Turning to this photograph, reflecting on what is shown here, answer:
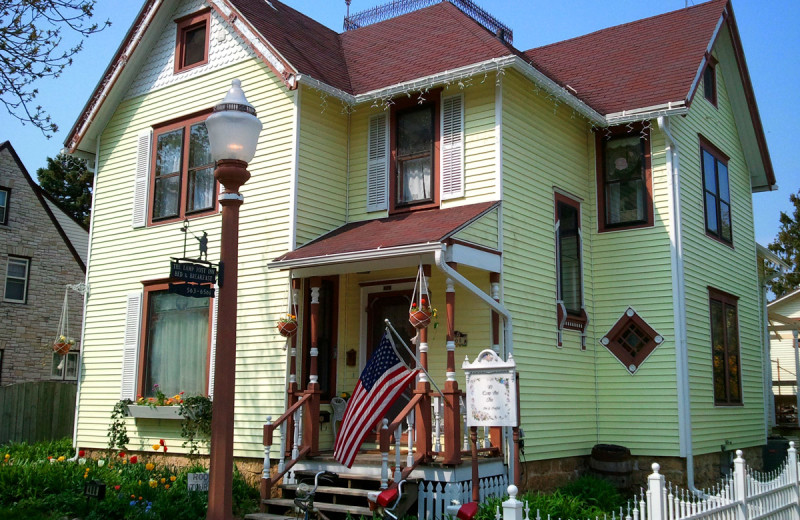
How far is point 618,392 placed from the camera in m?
13.6

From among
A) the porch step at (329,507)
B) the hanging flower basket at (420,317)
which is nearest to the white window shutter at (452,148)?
the hanging flower basket at (420,317)

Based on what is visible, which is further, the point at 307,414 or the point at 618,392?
the point at 618,392

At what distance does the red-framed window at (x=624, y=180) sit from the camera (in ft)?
46.0

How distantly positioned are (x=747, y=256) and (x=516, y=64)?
845 centimetres

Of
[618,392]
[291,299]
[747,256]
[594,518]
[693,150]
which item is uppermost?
[693,150]

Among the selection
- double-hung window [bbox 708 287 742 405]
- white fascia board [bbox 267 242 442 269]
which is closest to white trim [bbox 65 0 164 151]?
white fascia board [bbox 267 242 442 269]

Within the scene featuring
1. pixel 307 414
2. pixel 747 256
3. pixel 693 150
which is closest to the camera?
pixel 307 414

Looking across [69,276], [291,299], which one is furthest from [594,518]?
[69,276]

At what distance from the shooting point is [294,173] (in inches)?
493

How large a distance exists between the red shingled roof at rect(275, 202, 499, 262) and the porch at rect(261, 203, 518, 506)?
0.03 metres

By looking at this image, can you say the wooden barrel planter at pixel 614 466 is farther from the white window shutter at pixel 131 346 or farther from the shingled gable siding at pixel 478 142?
the white window shutter at pixel 131 346

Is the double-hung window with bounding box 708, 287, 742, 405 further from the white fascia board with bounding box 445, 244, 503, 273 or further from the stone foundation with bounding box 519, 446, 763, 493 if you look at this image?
the white fascia board with bounding box 445, 244, 503, 273

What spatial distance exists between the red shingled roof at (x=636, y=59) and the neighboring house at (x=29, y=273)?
624 inches

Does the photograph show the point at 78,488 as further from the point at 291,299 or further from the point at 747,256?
the point at 747,256
